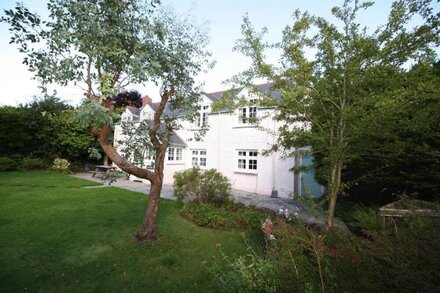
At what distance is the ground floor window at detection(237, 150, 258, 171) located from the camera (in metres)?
15.4

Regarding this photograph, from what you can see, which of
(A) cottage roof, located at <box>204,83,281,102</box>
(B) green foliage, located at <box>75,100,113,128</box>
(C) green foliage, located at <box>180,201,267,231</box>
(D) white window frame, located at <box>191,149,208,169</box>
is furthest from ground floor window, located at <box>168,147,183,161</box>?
(B) green foliage, located at <box>75,100,113,128</box>

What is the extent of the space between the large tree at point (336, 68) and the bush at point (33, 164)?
72.4ft

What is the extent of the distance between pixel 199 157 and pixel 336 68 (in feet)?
45.7

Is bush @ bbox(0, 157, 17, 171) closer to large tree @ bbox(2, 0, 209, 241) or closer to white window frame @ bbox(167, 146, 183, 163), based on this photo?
white window frame @ bbox(167, 146, 183, 163)

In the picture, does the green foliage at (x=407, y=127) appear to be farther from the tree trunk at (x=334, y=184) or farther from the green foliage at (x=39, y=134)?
the green foliage at (x=39, y=134)

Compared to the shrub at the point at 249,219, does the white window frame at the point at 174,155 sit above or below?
above

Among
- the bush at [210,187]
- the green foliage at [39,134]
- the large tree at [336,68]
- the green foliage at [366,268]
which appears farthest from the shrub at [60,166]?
the green foliage at [366,268]

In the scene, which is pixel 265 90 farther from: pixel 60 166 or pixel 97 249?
pixel 60 166

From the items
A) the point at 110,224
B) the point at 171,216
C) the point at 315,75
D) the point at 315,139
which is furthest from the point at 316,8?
the point at 110,224

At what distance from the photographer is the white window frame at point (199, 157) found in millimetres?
18078

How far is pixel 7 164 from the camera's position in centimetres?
1872

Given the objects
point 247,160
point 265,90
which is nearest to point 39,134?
point 247,160

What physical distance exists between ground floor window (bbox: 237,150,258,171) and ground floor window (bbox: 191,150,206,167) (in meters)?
3.29

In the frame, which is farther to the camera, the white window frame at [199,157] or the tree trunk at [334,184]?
the white window frame at [199,157]
